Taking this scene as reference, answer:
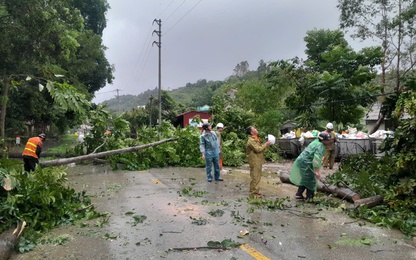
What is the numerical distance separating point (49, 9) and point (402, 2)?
65.2 feet

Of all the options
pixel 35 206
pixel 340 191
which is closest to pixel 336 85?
pixel 340 191

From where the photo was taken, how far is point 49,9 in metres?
17.0

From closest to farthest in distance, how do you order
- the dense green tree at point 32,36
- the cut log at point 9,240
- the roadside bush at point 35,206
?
the cut log at point 9,240 < the roadside bush at point 35,206 < the dense green tree at point 32,36

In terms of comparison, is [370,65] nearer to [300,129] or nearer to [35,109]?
[300,129]

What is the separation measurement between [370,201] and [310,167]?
1358mm

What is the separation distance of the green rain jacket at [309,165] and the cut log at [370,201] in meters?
1.00

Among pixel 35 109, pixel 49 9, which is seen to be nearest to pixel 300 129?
pixel 49 9

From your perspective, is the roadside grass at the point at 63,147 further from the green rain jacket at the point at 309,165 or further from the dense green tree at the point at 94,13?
the dense green tree at the point at 94,13

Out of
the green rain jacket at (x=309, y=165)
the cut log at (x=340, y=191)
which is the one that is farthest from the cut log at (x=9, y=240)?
the cut log at (x=340, y=191)

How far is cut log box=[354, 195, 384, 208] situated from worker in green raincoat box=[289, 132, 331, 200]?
0.96 meters

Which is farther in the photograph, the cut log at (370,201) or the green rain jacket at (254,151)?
the green rain jacket at (254,151)

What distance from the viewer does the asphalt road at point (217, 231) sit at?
4.79 m

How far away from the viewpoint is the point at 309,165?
26.0 ft

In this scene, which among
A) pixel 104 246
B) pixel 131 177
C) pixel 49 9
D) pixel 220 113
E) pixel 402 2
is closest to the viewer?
pixel 104 246
